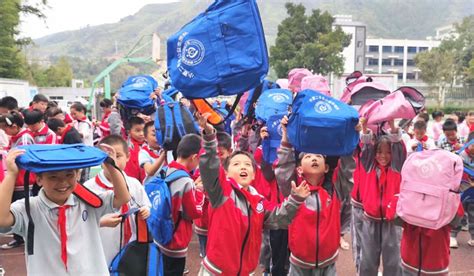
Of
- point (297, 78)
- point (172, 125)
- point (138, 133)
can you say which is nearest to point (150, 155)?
point (172, 125)

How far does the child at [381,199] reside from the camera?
13.9ft

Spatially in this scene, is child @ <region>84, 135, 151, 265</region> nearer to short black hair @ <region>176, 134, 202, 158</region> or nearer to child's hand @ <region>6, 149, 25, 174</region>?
short black hair @ <region>176, 134, 202, 158</region>

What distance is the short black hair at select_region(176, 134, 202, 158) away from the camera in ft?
12.1

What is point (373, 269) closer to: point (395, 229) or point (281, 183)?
point (395, 229)

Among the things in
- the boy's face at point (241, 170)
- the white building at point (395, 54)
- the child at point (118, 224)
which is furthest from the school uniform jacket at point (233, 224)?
Result: the white building at point (395, 54)

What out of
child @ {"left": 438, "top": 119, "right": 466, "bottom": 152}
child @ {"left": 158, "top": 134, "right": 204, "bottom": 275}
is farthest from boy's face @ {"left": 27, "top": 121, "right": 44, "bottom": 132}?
child @ {"left": 438, "top": 119, "right": 466, "bottom": 152}

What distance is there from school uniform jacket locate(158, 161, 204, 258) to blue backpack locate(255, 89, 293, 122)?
58.1 inches

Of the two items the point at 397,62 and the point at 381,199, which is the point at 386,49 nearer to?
the point at 397,62

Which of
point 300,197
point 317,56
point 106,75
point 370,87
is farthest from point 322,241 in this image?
point 317,56

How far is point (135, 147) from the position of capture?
16.9 feet

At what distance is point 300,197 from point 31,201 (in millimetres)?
1648

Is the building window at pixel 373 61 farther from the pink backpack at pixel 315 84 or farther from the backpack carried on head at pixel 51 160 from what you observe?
the backpack carried on head at pixel 51 160

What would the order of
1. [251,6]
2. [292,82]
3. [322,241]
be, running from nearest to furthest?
[251,6], [322,241], [292,82]

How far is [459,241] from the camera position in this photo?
672cm
